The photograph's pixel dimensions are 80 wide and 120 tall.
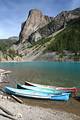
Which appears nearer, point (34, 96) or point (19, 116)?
point (19, 116)

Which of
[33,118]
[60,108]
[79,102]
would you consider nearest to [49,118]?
[33,118]

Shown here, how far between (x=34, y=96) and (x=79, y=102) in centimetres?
796

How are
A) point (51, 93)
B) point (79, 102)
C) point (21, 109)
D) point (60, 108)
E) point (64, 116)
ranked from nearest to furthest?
point (64, 116) < point (21, 109) < point (60, 108) < point (79, 102) < point (51, 93)

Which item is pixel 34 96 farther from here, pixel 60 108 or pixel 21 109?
pixel 21 109

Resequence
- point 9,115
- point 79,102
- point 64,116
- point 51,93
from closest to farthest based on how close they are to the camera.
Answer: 1. point 9,115
2. point 64,116
3. point 79,102
4. point 51,93

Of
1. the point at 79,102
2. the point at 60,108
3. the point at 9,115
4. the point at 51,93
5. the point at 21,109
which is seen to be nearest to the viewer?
the point at 9,115

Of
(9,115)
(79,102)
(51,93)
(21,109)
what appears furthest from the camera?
(51,93)

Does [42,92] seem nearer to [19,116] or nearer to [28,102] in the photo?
[28,102]

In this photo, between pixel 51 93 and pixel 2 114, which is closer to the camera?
Result: pixel 2 114

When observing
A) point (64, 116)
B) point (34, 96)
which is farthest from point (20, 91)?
point (64, 116)

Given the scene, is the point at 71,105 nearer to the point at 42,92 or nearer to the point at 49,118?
the point at 42,92

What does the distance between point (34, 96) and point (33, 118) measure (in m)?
14.8

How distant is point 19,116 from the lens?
2505 cm

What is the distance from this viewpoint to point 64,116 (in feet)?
92.3
